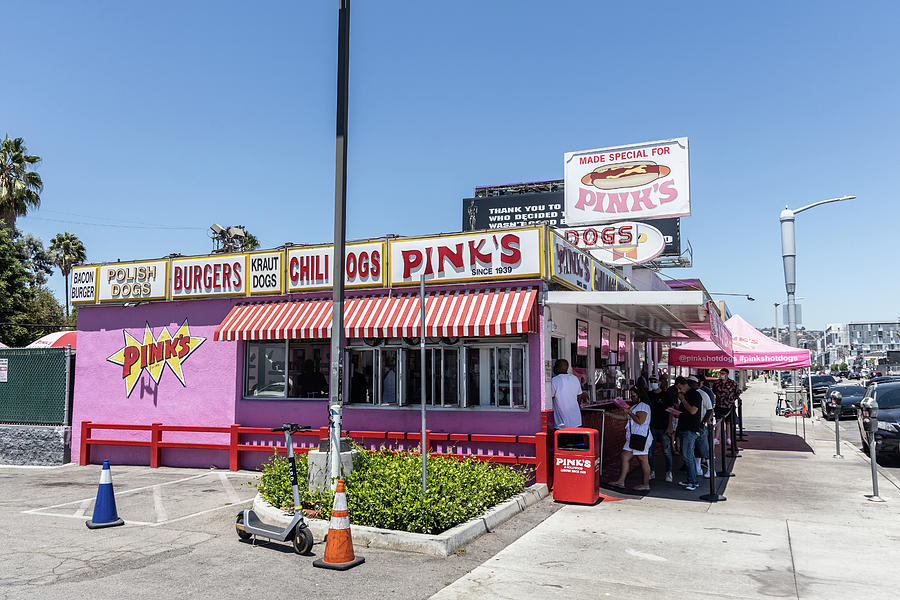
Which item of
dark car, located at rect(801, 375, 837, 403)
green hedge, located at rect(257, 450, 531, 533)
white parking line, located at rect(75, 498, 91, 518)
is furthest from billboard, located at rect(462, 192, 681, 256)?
white parking line, located at rect(75, 498, 91, 518)

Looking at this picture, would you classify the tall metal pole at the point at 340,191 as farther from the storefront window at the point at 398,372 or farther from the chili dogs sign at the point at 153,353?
the chili dogs sign at the point at 153,353

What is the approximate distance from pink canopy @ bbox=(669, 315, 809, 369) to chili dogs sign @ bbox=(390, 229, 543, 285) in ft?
31.5

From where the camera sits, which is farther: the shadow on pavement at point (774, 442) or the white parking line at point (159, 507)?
the shadow on pavement at point (774, 442)

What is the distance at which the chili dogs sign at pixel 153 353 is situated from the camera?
14305mm

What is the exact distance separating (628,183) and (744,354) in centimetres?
572

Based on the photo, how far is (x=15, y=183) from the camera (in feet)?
113

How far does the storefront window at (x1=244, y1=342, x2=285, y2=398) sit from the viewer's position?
529 inches

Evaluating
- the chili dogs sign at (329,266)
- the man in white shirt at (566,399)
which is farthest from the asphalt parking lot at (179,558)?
the chili dogs sign at (329,266)

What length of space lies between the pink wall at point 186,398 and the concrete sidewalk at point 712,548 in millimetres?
3619

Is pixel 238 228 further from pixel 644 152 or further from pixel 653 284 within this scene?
pixel 653 284

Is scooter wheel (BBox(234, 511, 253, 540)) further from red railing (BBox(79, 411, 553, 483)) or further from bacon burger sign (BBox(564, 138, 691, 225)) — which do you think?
bacon burger sign (BBox(564, 138, 691, 225))

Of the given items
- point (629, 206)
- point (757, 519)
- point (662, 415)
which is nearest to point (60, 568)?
point (757, 519)

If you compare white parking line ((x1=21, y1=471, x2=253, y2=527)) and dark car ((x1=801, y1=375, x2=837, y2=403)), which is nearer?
white parking line ((x1=21, y1=471, x2=253, y2=527))

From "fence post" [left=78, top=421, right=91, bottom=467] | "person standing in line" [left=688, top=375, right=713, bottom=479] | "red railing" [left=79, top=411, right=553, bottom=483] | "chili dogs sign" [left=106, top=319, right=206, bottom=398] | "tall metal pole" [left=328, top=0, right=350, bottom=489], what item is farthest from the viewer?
"fence post" [left=78, top=421, right=91, bottom=467]
